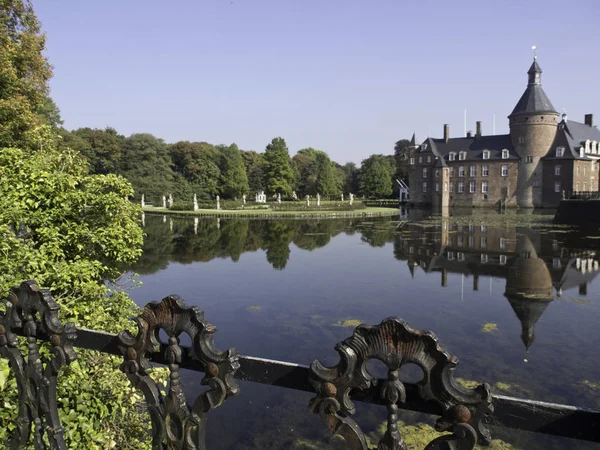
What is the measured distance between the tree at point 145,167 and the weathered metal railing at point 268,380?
62.7 meters

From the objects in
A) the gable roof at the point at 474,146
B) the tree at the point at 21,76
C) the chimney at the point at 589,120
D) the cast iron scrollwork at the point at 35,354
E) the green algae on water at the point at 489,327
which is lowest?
the green algae on water at the point at 489,327

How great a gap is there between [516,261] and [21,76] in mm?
17587

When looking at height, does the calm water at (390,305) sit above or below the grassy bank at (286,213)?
below

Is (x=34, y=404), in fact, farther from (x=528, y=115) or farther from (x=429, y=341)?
(x=528, y=115)

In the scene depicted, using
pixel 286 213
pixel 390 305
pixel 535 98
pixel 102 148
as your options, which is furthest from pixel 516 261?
pixel 102 148

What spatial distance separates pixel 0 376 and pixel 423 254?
18628 millimetres

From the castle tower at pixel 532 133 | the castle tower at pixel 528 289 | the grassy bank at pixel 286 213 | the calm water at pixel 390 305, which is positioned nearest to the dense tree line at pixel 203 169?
the grassy bank at pixel 286 213

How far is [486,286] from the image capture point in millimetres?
13195

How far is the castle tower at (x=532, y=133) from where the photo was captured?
5456 cm

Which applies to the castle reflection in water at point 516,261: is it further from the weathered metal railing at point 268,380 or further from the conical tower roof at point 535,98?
the conical tower roof at point 535,98

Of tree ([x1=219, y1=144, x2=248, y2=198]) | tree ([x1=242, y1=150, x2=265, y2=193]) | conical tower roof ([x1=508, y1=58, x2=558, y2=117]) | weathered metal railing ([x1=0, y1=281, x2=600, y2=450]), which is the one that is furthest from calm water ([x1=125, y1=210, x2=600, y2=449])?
tree ([x1=242, y1=150, x2=265, y2=193])

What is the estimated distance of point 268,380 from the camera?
1694mm

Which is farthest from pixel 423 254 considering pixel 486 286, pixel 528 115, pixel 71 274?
pixel 528 115

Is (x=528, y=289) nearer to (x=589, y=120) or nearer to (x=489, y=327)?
(x=489, y=327)
